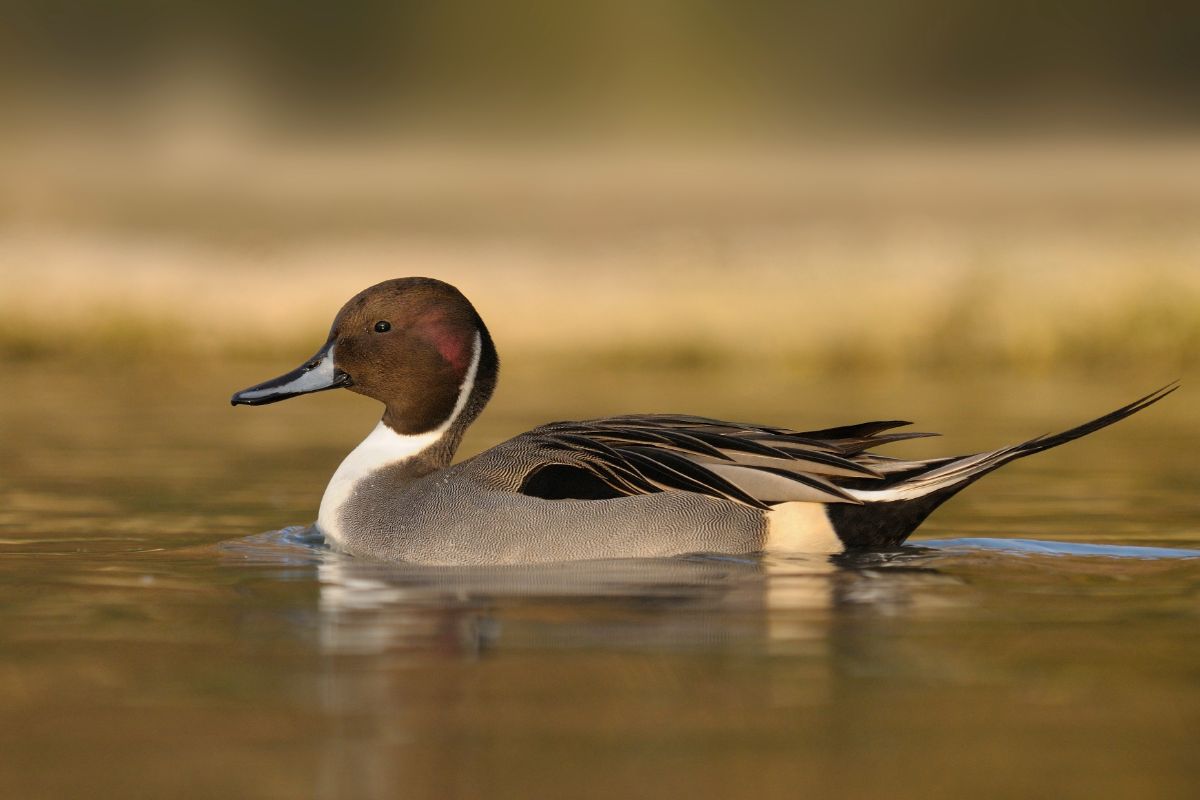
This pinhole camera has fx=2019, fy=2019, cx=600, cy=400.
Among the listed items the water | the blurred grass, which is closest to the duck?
the water

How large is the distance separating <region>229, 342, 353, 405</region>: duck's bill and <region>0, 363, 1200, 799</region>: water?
48 centimetres

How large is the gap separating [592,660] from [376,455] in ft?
8.19

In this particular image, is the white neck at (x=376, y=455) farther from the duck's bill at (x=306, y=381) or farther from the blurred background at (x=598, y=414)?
the duck's bill at (x=306, y=381)

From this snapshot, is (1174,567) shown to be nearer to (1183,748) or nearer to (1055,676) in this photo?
(1055,676)

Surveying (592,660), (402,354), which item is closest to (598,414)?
(402,354)

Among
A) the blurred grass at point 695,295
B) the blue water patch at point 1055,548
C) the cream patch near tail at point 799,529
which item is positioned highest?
the blurred grass at point 695,295

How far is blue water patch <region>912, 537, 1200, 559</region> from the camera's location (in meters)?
6.29

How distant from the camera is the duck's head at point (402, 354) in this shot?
6961mm

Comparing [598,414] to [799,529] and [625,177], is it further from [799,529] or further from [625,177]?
[625,177]

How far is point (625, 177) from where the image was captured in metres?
39.5

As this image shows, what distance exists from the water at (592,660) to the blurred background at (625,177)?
8061mm

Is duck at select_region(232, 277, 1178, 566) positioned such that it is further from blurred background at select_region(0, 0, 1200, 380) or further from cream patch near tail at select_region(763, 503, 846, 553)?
blurred background at select_region(0, 0, 1200, 380)

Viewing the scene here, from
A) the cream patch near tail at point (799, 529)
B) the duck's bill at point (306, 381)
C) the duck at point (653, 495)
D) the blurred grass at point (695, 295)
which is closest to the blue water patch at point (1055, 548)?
the duck at point (653, 495)

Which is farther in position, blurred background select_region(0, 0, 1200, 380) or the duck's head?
blurred background select_region(0, 0, 1200, 380)
